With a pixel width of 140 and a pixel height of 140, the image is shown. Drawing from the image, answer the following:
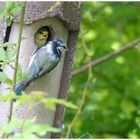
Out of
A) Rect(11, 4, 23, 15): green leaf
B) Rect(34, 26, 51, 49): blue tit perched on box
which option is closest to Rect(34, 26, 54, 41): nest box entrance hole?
Rect(34, 26, 51, 49): blue tit perched on box

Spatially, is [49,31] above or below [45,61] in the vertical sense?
above

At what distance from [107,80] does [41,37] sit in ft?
9.73

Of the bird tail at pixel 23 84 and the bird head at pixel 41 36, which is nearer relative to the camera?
the bird tail at pixel 23 84

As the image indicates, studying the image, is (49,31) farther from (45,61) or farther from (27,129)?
(27,129)

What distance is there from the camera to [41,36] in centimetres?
324

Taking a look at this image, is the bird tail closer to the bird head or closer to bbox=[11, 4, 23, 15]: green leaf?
the bird head

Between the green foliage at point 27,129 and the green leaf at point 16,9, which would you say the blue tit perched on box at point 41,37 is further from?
the green foliage at point 27,129

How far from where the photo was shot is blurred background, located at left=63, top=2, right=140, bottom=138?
5.60 m

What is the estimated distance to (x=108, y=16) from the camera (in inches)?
270

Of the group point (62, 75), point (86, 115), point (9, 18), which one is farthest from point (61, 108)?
point (86, 115)

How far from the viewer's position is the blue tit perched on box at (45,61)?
10.1ft

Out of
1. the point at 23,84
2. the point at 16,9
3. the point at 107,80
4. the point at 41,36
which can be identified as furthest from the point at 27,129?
the point at 107,80

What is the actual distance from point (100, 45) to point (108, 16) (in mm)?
742

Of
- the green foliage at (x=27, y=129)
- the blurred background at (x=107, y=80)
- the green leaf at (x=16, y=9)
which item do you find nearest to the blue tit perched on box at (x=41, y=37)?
the green leaf at (x=16, y=9)
